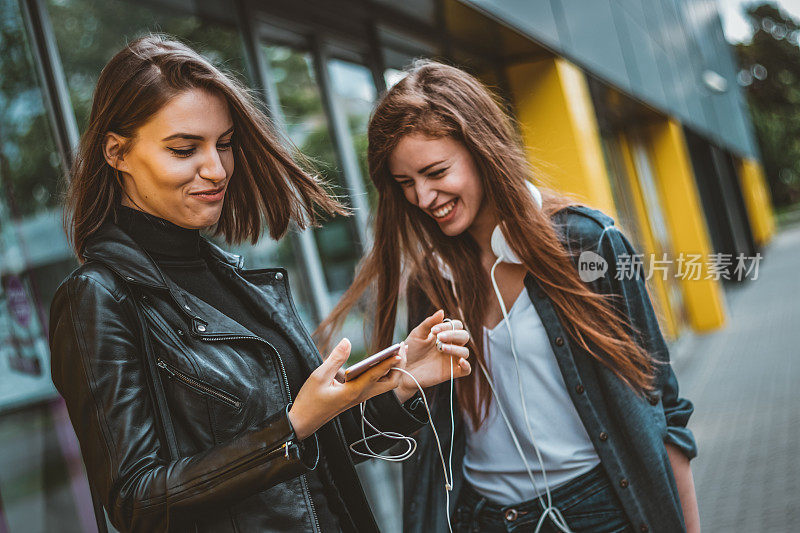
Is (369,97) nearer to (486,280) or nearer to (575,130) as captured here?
(575,130)

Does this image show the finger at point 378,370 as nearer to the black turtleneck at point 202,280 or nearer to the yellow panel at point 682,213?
the black turtleneck at point 202,280

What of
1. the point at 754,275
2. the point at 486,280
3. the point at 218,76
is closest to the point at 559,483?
the point at 486,280

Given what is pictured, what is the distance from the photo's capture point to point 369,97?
17.9 feet

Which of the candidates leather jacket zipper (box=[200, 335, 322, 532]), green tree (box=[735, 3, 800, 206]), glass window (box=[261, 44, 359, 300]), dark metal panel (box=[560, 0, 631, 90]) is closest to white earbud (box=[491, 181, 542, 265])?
leather jacket zipper (box=[200, 335, 322, 532])

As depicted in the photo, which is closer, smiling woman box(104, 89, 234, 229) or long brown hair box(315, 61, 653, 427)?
smiling woman box(104, 89, 234, 229)

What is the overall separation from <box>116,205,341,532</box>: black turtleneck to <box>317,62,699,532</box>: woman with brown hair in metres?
0.61

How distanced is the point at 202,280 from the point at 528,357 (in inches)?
41.7

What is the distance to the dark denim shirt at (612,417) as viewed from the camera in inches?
91.0

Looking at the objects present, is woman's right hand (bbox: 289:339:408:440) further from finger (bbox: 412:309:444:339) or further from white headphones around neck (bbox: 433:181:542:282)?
white headphones around neck (bbox: 433:181:542:282)

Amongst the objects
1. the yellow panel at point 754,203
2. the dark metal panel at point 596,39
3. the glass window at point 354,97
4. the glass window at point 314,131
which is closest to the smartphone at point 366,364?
the glass window at point 314,131

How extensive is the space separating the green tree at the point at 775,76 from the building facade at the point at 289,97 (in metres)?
38.9

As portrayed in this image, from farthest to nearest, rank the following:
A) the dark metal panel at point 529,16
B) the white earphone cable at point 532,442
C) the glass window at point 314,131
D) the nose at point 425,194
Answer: the dark metal panel at point 529,16 < the glass window at point 314,131 < the nose at point 425,194 < the white earphone cable at point 532,442

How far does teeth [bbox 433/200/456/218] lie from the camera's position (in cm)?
241

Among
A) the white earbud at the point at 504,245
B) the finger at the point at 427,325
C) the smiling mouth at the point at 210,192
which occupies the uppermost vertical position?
the smiling mouth at the point at 210,192
